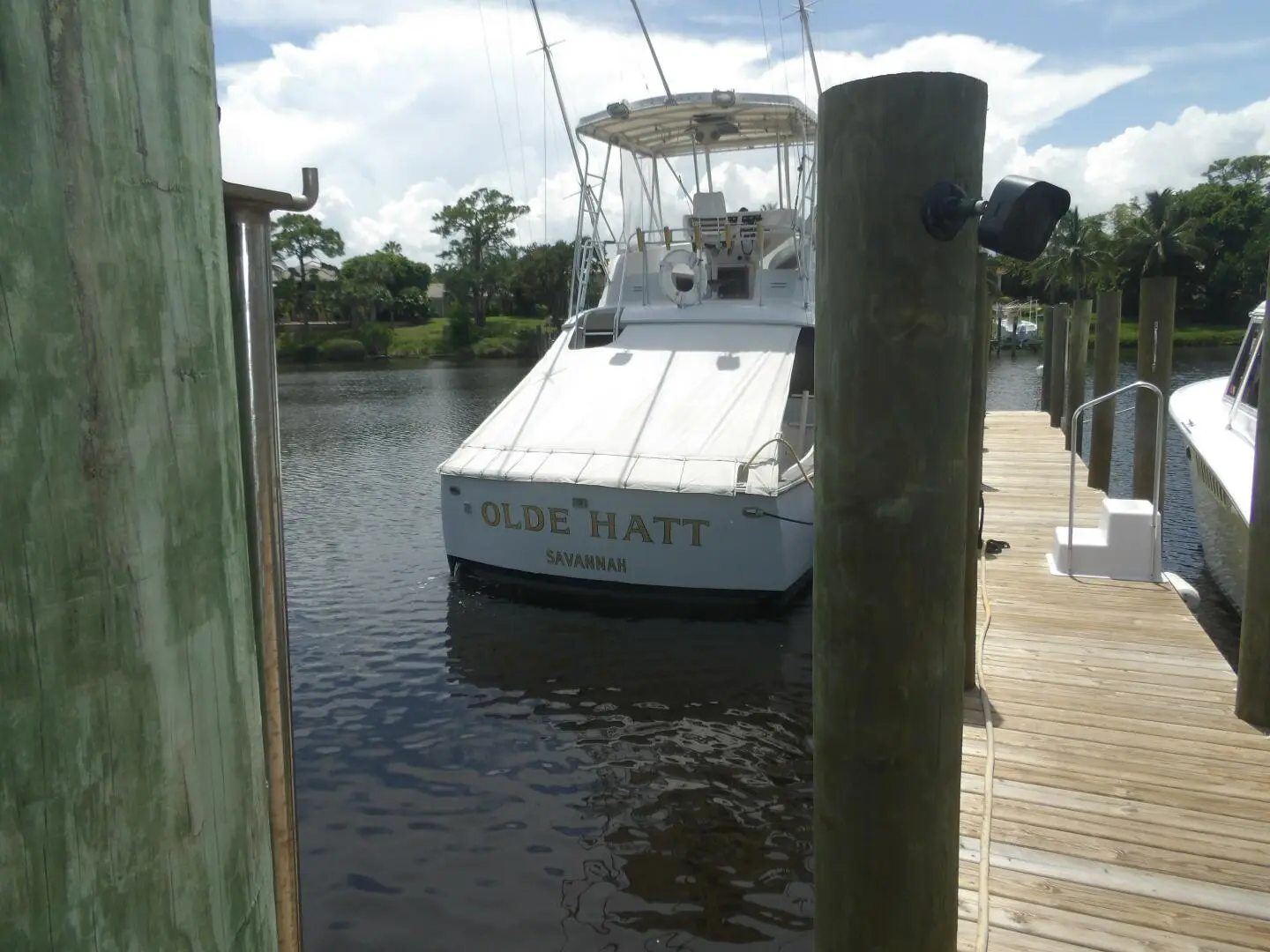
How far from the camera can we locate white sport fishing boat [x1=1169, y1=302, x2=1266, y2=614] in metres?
9.00

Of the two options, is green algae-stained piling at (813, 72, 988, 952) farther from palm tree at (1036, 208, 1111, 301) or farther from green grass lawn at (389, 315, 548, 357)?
palm tree at (1036, 208, 1111, 301)

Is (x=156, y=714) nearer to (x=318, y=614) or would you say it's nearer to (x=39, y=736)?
(x=39, y=736)

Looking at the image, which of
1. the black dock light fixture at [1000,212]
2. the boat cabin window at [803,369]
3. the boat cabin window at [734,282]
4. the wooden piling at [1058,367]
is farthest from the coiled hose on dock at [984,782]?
the wooden piling at [1058,367]

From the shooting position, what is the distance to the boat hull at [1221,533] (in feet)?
29.4

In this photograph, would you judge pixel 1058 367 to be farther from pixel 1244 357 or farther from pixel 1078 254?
pixel 1078 254

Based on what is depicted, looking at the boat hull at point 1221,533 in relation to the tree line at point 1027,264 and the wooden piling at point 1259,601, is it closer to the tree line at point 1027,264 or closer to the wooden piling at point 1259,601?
the wooden piling at point 1259,601

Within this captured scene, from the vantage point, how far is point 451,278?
7794cm

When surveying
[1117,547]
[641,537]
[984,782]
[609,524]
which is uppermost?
[1117,547]

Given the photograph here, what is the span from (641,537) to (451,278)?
235 ft

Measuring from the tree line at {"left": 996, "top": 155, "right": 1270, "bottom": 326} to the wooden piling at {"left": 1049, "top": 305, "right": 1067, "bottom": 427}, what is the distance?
41.6 meters

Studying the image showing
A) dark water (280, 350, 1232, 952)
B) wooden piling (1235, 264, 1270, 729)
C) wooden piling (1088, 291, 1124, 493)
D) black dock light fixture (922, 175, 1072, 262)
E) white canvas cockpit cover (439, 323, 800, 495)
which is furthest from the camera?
wooden piling (1088, 291, 1124, 493)

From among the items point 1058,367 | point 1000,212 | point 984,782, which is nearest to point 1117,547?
point 984,782

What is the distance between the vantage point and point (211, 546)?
97cm

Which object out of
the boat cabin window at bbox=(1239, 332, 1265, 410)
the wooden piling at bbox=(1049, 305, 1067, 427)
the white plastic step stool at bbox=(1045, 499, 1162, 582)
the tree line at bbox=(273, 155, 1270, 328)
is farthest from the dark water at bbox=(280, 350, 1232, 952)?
the tree line at bbox=(273, 155, 1270, 328)
